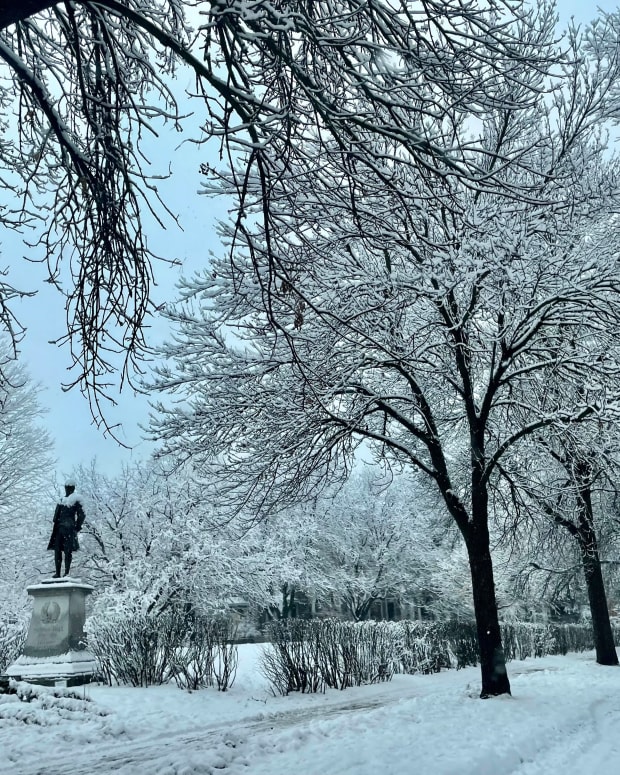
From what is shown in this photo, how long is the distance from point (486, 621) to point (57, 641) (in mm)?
8041

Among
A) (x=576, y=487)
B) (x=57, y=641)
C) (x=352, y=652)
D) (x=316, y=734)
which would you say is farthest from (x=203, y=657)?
(x=576, y=487)

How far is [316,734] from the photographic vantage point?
7035 millimetres

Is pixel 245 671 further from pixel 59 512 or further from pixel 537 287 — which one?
pixel 537 287

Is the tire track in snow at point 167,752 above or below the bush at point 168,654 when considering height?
below

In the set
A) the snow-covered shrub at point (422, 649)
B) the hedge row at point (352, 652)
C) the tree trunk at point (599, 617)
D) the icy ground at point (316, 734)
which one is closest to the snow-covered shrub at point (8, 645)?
the icy ground at point (316, 734)

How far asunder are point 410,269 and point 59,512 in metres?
9.26

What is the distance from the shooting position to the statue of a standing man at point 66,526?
524 inches

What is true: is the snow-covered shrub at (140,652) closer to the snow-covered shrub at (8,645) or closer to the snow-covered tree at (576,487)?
the snow-covered shrub at (8,645)

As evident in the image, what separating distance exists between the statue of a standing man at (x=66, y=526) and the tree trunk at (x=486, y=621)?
27.2 feet

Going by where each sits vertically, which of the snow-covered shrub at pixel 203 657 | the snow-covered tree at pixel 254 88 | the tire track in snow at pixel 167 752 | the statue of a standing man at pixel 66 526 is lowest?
the tire track in snow at pixel 167 752

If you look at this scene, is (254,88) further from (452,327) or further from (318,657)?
(318,657)

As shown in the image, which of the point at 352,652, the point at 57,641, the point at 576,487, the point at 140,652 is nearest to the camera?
the point at 576,487

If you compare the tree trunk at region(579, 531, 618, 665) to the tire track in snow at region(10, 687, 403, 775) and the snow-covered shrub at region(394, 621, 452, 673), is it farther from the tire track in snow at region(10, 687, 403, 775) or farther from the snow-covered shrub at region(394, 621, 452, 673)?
the tire track in snow at region(10, 687, 403, 775)

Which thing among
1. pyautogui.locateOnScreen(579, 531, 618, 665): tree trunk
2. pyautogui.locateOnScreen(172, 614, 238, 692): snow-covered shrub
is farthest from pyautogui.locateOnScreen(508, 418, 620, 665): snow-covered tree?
pyautogui.locateOnScreen(172, 614, 238, 692): snow-covered shrub
